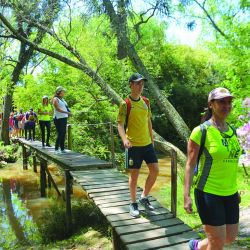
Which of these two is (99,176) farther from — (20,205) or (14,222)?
(20,205)

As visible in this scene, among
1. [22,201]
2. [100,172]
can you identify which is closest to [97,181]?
[100,172]

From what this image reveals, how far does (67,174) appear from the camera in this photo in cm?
821

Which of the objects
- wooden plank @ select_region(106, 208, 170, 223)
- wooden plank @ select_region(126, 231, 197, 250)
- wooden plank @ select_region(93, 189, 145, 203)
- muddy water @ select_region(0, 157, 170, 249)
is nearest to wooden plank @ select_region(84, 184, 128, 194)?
wooden plank @ select_region(93, 189, 145, 203)

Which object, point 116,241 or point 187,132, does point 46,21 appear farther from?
point 116,241

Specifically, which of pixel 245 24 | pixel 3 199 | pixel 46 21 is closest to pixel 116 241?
pixel 3 199

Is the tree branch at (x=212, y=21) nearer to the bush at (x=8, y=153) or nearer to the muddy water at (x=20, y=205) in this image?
the muddy water at (x=20, y=205)

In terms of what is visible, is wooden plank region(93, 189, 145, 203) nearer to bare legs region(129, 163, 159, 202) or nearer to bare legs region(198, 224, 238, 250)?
bare legs region(129, 163, 159, 202)

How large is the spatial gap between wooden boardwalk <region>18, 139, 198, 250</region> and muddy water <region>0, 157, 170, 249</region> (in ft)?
4.29

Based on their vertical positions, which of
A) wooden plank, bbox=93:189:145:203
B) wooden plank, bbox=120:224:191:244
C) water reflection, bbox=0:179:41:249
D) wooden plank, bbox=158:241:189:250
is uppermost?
wooden plank, bbox=93:189:145:203

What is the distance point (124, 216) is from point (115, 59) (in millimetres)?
14948

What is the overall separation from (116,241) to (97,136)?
33.7 feet

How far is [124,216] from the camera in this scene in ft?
16.9

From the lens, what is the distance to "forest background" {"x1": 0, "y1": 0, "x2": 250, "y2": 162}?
1024cm

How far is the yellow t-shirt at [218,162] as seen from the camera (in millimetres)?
2961
